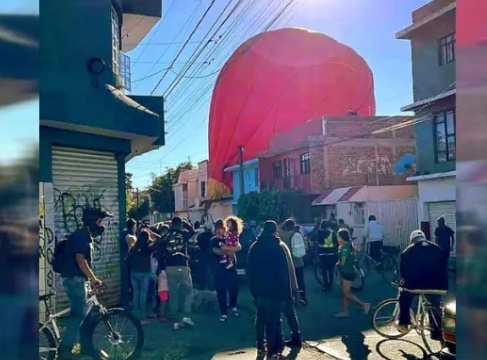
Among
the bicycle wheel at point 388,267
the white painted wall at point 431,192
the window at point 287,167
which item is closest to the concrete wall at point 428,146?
the white painted wall at point 431,192

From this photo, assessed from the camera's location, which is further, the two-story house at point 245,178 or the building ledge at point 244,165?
the two-story house at point 245,178

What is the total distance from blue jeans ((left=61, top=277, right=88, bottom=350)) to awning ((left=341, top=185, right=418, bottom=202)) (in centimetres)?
1990

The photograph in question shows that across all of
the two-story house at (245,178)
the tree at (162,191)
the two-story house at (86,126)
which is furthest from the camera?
the tree at (162,191)

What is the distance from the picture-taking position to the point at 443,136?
69.7 feet

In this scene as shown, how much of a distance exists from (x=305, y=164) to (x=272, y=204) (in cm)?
386

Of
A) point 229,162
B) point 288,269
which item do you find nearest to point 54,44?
point 288,269

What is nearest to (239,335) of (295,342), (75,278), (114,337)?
(295,342)

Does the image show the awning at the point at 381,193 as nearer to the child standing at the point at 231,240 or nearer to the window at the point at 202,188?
the child standing at the point at 231,240

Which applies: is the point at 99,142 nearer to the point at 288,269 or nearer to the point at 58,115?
the point at 58,115

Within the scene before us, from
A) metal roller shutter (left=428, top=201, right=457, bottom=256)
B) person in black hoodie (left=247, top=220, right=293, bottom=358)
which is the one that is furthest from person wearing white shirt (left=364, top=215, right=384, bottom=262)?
person in black hoodie (left=247, top=220, right=293, bottom=358)

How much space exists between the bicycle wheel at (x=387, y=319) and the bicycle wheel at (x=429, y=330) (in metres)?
0.40

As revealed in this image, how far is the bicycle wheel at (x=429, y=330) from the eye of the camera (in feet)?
22.1

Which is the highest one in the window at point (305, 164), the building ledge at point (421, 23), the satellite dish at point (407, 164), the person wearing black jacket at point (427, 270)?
the building ledge at point (421, 23)

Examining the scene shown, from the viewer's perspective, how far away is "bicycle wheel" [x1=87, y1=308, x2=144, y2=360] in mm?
6422
